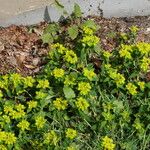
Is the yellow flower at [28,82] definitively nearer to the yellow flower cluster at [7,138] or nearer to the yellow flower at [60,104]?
the yellow flower at [60,104]

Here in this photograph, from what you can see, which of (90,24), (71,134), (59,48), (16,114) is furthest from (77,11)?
(71,134)

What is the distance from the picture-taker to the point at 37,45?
5.18 m

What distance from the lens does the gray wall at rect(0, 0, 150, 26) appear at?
5180 millimetres

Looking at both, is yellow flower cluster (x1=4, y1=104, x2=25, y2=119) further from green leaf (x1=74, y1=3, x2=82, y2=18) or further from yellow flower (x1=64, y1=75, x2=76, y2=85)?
green leaf (x1=74, y1=3, x2=82, y2=18)

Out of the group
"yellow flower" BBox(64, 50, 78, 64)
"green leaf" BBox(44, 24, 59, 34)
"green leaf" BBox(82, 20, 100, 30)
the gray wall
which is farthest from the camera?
the gray wall

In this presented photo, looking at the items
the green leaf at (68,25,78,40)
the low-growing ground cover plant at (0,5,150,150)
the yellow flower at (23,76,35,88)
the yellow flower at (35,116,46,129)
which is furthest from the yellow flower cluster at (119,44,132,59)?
the yellow flower at (35,116,46,129)

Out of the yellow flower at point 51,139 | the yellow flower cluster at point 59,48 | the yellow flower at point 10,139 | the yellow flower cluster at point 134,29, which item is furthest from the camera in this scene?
the yellow flower cluster at point 134,29

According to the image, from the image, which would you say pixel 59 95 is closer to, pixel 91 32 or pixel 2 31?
pixel 91 32

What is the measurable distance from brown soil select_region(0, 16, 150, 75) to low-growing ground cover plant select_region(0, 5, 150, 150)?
294 mm

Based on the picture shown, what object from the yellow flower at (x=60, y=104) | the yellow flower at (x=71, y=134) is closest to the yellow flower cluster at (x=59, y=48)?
the yellow flower at (x=60, y=104)

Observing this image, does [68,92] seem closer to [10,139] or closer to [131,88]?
[131,88]

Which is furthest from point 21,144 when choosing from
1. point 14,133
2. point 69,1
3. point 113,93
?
point 69,1

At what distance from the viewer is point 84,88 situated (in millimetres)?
4355

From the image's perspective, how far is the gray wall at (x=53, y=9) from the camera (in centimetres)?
518
